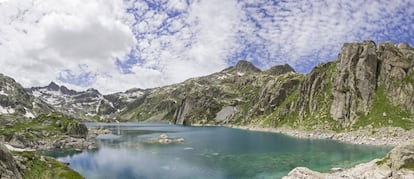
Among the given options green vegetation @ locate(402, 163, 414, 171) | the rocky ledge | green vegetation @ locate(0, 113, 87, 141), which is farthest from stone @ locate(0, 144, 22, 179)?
green vegetation @ locate(0, 113, 87, 141)

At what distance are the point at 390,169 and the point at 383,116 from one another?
109201 millimetres

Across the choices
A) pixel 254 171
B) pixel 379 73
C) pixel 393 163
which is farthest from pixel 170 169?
pixel 379 73

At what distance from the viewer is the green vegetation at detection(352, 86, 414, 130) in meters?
153

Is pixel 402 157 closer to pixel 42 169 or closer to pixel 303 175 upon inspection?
pixel 303 175

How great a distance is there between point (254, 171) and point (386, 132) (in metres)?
90.6

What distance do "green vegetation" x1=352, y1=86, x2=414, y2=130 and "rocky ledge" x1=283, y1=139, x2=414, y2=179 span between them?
294ft

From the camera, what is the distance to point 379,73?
191 meters

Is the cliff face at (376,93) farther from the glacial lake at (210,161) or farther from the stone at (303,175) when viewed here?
the stone at (303,175)

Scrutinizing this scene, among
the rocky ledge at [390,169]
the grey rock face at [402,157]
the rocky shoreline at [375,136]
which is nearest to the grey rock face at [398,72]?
the rocky shoreline at [375,136]

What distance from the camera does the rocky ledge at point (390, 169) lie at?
212ft

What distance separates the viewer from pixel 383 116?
539ft

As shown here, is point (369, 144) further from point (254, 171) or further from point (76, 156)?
point (76, 156)

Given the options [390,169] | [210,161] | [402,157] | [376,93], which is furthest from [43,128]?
[376,93]

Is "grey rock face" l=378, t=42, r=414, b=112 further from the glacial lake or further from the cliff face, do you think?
the glacial lake
